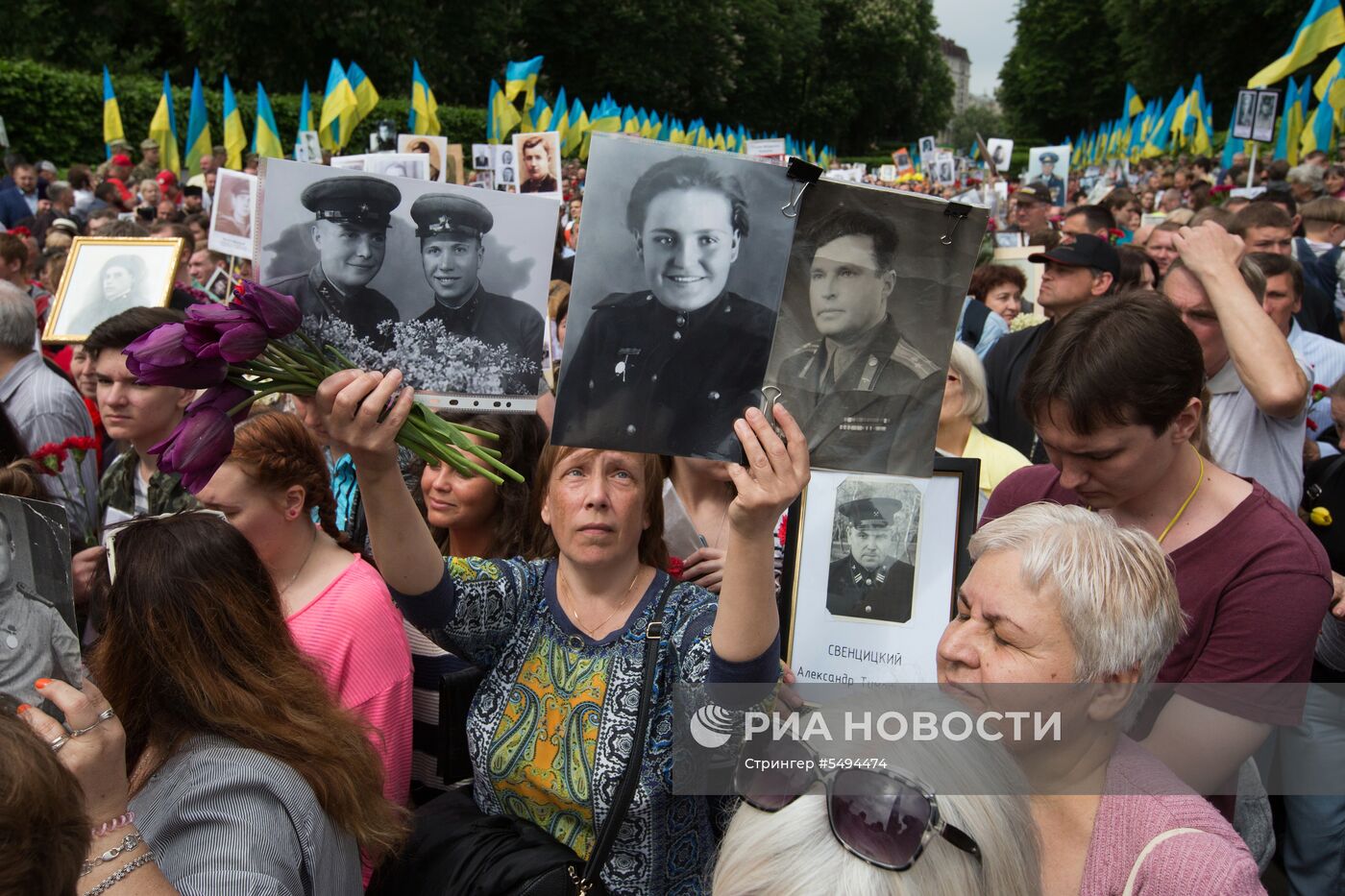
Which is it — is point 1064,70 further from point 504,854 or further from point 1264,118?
point 504,854

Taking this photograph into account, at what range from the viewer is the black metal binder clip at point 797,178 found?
70.9 inches

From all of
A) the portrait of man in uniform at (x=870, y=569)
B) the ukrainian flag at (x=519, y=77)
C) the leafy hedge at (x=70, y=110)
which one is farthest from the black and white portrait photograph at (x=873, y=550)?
the leafy hedge at (x=70, y=110)

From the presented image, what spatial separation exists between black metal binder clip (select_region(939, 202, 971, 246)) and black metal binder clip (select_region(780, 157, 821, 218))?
→ 238mm

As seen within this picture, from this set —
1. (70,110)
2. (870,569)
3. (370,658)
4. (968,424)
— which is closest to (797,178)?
(870,569)

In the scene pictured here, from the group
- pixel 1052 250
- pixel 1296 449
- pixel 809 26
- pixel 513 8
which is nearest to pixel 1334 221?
pixel 1052 250

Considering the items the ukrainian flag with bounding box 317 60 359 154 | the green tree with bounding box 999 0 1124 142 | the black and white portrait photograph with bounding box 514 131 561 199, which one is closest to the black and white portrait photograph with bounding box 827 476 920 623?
the black and white portrait photograph with bounding box 514 131 561 199

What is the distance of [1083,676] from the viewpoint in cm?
179

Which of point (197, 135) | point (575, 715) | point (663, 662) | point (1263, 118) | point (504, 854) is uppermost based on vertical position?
point (1263, 118)

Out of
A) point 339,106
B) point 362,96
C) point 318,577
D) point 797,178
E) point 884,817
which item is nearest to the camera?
point 884,817

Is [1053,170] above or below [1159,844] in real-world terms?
above

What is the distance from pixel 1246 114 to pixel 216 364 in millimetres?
13922

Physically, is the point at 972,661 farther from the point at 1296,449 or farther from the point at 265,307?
the point at 1296,449

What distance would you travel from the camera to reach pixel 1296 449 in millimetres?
3076

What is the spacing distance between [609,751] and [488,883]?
0.33 m
